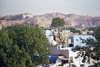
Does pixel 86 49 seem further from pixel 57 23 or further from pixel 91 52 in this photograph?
pixel 57 23

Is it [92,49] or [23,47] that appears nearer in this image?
[92,49]

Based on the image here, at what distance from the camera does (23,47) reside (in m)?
4.79

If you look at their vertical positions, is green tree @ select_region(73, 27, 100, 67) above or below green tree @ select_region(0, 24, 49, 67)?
above

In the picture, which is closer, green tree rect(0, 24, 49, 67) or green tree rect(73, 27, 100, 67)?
green tree rect(73, 27, 100, 67)

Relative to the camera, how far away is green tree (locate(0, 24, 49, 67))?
4570 millimetres

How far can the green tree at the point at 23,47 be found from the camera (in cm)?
457

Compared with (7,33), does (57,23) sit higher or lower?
lower

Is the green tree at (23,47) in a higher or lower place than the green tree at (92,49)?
lower

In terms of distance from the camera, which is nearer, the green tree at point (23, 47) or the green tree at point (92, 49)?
the green tree at point (92, 49)

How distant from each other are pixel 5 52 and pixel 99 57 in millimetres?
2847

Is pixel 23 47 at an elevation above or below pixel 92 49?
below

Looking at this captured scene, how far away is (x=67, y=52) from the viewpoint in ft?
18.3

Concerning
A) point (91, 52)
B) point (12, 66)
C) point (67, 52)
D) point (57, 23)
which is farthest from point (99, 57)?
point (57, 23)

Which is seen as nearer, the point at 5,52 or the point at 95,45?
the point at 95,45
